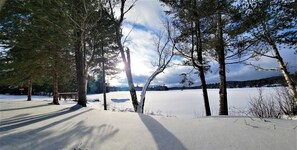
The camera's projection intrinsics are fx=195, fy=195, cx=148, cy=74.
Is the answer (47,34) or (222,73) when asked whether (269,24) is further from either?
(47,34)

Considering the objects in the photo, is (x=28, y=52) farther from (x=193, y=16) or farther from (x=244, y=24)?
(x=244, y=24)

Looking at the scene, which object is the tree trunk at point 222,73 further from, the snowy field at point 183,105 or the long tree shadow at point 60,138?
the long tree shadow at point 60,138

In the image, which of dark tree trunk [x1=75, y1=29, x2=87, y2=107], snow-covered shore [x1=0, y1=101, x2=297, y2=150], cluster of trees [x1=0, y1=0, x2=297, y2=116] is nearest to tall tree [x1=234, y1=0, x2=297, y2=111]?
cluster of trees [x1=0, y1=0, x2=297, y2=116]

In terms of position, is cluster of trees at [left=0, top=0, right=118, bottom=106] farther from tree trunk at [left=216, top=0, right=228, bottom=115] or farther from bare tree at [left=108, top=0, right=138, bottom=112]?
tree trunk at [left=216, top=0, right=228, bottom=115]

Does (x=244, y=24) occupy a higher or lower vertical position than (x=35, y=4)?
lower

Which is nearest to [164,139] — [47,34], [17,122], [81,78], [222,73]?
[17,122]

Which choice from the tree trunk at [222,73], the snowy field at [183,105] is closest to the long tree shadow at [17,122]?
the snowy field at [183,105]

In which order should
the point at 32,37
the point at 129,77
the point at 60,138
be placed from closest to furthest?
1. the point at 60,138
2. the point at 32,37
3. the point at 129,77

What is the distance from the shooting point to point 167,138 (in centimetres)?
344

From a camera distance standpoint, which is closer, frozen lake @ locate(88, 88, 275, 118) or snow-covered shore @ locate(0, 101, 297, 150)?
snow-covered shore @ locate(0, 101, 297, 150)

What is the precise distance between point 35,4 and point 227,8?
23.4 feet

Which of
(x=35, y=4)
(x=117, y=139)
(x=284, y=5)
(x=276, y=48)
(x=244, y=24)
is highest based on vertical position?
(x=35, y=4)

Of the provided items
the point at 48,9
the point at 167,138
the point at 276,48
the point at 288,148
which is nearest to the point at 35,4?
the point at 48,9

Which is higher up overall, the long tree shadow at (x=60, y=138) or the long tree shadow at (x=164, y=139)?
the long tree shadow at (x=164, y=139)
